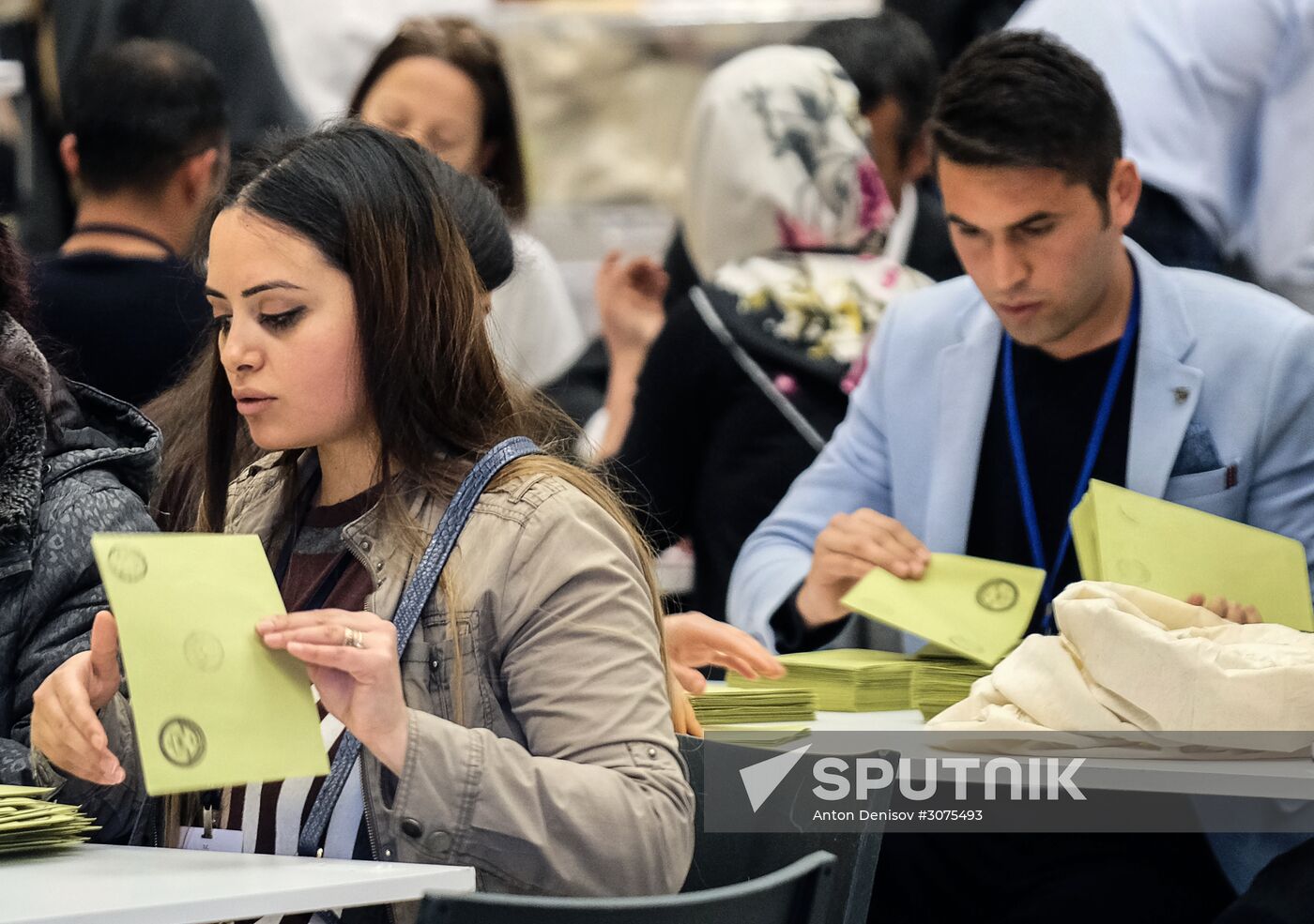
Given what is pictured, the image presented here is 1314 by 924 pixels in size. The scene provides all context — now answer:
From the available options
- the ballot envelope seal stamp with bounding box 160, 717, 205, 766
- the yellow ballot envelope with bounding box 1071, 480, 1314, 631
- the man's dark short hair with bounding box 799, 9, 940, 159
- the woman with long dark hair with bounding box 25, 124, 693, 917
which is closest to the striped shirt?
the woman with long dark hair with bounding box 25, 124, 693, 917

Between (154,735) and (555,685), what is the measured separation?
449mm

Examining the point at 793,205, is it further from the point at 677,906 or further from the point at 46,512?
the point at 677,906

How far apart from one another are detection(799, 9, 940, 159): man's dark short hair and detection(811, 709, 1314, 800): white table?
2.57 metres

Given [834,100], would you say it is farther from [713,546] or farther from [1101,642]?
[1101,642]

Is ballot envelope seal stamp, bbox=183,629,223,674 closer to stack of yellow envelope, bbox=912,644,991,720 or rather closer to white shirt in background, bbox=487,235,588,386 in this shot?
stack of yellow envelope, bbox=912,644,991,720

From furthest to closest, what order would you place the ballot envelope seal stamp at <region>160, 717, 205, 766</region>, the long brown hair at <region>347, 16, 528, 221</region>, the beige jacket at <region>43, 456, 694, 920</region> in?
the long brown hair at <region>347, 16, 528, 221</region>, the beige jacket at <region>43, 456, 694, 920</region>, the ballot envelope seal stamp at <region>160, 717, 205, 766</region>

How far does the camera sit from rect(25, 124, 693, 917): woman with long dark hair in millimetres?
1941

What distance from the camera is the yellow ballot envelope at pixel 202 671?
1782 millimetres

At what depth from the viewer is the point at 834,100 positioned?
161 inches

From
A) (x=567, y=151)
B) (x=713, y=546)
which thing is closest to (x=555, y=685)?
(x=713, y=546)

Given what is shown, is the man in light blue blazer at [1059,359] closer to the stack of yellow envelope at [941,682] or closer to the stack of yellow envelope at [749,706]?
the stack of yellow envelope at [941,682]

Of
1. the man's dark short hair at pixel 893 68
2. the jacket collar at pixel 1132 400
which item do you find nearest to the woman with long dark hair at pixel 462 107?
the man's dark short hair at pixel 893 68

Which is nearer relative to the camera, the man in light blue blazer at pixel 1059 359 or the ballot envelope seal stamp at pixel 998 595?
the ballot envelope seal stamp at pixel 998 595

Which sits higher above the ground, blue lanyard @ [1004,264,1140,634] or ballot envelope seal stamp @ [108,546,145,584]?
ballot envelope seal stamp @ [108,546,145,584]
